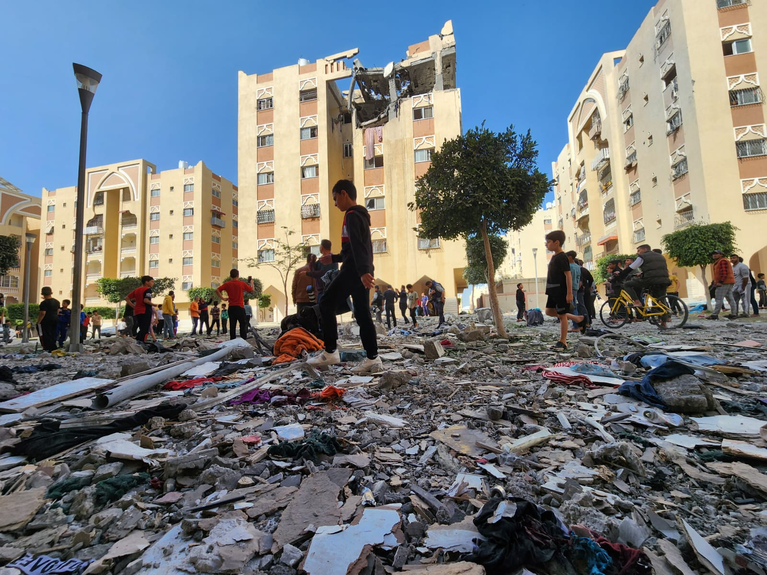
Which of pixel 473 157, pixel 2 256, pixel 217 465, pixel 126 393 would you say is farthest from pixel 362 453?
pixel 2 256

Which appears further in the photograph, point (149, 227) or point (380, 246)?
point (149, 227)

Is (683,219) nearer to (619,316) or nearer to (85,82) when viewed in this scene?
(619,316)

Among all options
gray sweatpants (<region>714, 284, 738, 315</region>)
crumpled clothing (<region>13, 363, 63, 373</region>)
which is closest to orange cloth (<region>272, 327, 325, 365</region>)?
crumpled clothing (<region>13, 363, 63, 373</region>)

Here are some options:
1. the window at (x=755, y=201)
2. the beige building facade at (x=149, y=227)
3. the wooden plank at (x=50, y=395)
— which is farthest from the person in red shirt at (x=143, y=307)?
the beige building facade at (x=149, y=227)

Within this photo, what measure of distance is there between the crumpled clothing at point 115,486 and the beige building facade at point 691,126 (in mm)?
28200

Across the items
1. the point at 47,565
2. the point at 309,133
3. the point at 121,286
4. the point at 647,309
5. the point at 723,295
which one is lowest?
the point at 47,565

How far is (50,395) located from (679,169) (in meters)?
31.5

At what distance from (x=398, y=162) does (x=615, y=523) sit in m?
32.8

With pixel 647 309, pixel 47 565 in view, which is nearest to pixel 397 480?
pixel 47 565

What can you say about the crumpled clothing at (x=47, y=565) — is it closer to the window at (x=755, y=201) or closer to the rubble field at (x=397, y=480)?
the rubble field at (x=397, y=480)

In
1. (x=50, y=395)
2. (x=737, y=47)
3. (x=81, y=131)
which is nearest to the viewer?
(x=50, y=395)

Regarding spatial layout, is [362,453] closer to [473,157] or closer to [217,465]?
[217,465]

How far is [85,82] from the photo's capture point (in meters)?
7.86

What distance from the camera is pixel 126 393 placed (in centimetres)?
321
